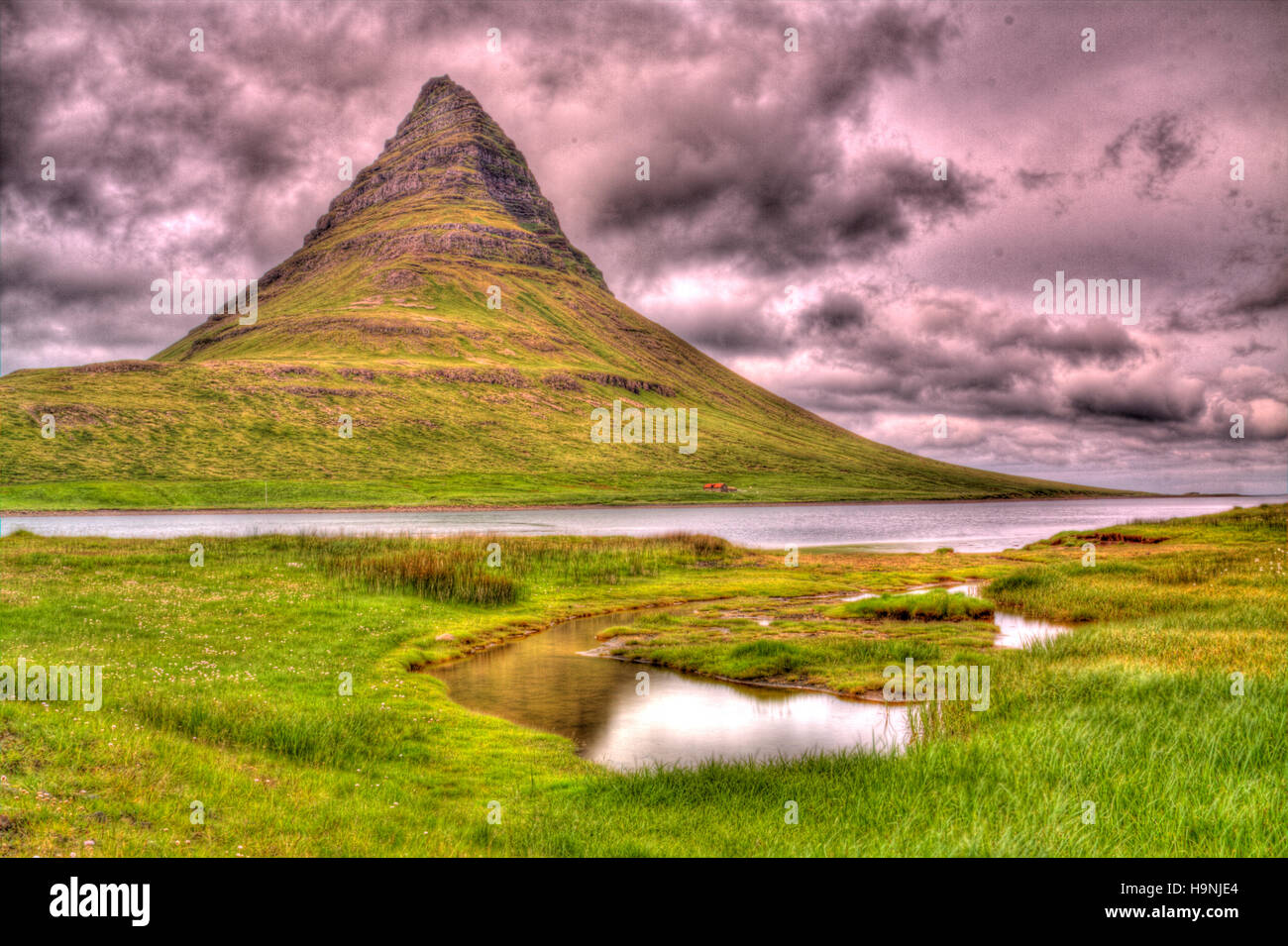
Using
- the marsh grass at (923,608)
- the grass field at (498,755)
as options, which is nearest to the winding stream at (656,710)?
the grass field at (498,755)

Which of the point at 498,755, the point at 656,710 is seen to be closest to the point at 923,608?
the point at 656,710

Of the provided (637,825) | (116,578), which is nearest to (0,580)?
(116,578)

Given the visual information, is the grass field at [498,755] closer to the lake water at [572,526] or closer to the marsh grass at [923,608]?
the marsh grass at [923,608]

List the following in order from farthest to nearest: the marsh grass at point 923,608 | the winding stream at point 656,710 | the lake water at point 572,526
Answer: the lake water at point 572,526, the marsh grass at point 923,608, the winding stream at point 656,710

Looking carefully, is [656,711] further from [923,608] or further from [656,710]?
[923,608]

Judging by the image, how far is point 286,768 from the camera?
567 inches

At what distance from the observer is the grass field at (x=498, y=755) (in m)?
9.87

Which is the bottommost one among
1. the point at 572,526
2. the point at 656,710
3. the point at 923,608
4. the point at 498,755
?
the point at 656,710

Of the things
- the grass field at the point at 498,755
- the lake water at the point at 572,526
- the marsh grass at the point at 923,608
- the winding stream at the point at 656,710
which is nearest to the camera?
the grass field at the point at 498,755

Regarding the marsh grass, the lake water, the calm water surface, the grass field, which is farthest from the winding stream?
the lake water

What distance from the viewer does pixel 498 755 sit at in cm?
1769
